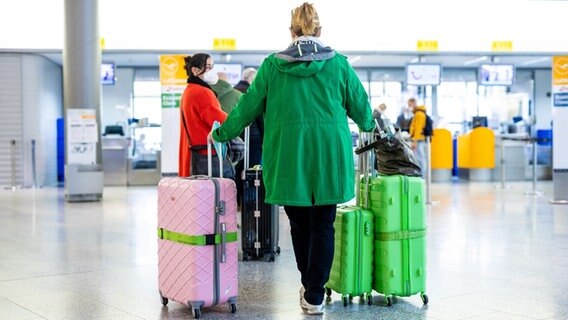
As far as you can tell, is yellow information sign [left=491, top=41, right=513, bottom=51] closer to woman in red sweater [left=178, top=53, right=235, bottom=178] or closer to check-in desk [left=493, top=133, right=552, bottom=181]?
check-in desk [left=493, top=133, right=552, bottom=181]

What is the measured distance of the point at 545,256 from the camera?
5.10 m

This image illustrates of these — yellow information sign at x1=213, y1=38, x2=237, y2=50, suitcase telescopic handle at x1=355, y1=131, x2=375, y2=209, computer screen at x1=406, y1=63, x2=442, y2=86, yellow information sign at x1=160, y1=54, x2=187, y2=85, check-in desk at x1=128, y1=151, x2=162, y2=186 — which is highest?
yellow information sign at x1=213, y1=38, x2=237, y2=50

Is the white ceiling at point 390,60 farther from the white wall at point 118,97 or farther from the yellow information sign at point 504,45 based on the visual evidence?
the yellow information sign at point 504,45

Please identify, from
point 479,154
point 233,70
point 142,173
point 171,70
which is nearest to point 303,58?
point 171,70

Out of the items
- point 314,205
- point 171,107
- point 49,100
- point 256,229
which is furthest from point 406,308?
point 49,100

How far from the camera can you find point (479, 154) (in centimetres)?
1569

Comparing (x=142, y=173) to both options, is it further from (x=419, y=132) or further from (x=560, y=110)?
(x=560, y=110)

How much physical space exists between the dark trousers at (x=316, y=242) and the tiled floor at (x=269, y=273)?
16 cm

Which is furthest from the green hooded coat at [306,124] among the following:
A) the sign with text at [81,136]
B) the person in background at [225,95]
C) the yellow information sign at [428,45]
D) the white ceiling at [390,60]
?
the white ceiling at [390,60]

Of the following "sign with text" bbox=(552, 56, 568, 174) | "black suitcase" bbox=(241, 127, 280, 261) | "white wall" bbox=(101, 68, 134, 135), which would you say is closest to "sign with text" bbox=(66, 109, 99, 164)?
"black suitcase" bbox=(241, 127, 280, 261)

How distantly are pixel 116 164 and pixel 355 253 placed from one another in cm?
1244

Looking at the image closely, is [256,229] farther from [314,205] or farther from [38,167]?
[38,167]

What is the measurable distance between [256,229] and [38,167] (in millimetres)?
11635

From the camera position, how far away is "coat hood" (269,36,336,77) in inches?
126
